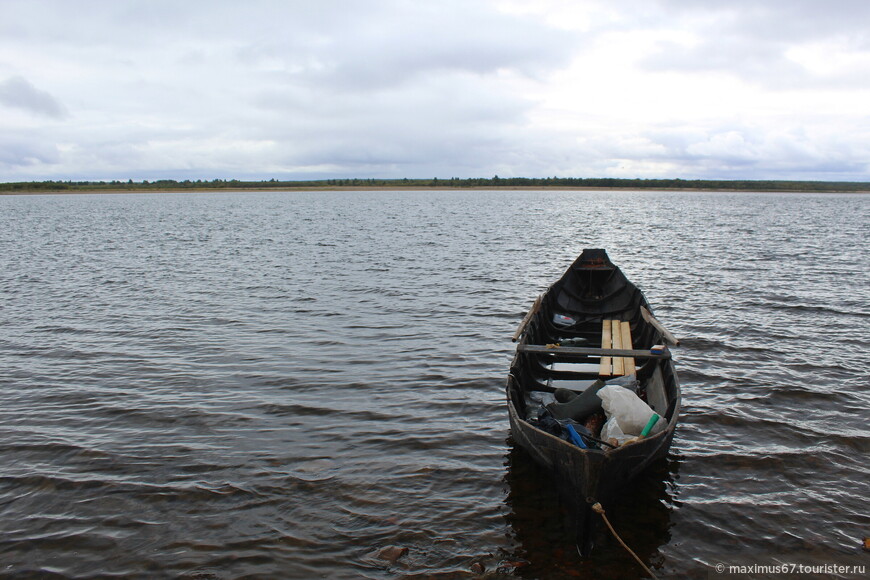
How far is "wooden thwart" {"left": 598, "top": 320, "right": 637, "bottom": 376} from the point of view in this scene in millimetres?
11195

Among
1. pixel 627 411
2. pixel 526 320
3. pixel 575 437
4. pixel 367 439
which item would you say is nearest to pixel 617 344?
pixel 526 320

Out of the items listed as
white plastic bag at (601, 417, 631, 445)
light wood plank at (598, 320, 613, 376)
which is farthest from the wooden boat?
white plastic bag at (601, 417, 631, 445)

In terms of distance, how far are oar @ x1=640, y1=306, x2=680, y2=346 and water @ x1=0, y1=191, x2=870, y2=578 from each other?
1292mm

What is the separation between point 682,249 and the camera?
37.8m

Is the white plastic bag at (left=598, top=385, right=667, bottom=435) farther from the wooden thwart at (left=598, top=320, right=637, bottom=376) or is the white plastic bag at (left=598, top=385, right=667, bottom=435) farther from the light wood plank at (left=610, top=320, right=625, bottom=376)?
the light wood plank at (left=610, top=320, right=625, bottom=376)

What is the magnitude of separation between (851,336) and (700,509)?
37.1 ft

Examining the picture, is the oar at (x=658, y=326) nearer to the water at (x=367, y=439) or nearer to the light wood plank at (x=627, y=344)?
the light wood plank at (x=627, y=344)

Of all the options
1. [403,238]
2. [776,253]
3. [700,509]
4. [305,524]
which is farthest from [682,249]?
[305,524]

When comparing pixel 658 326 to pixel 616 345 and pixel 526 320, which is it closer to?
pixel 616 345

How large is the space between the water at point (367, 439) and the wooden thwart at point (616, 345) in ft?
4.39

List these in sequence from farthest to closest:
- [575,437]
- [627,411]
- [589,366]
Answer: [589,366] < [627,411] < [575,437]

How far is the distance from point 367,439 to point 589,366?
5.05m

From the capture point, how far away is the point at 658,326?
12180mm

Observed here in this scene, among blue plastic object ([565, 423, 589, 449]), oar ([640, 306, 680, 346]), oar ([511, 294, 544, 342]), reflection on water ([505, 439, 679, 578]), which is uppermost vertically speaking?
oar ([511, 294, 544, 342])
